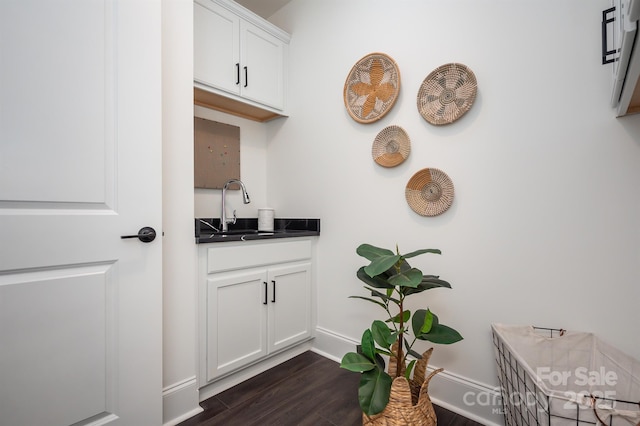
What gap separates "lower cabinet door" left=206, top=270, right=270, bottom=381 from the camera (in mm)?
1638

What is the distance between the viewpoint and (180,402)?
1.47 metres

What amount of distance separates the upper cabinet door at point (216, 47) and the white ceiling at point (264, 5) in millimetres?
499

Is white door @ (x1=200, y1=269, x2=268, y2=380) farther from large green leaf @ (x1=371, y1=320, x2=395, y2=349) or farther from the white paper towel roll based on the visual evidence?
large green leaf @ (x1=371, y1=320, x2=395, y2=349)

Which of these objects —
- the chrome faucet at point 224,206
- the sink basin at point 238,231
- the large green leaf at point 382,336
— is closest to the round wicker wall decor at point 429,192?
the large green leaf at point 382,336

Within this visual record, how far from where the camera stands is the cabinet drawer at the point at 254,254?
5.43 ft

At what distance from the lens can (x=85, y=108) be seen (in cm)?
116

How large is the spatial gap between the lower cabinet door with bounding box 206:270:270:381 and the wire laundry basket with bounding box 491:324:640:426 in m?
1.30

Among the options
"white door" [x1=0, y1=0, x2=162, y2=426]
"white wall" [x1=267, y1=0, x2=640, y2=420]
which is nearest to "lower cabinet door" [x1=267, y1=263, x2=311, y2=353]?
"white wall" [x1=267, y1=0, x2=640, y2=420]

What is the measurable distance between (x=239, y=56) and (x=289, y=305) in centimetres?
182

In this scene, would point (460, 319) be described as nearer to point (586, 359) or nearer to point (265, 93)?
point (586, 359)

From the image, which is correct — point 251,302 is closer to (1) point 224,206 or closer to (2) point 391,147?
(1) point 224,206

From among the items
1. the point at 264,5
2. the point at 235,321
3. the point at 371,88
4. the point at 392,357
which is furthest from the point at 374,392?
the point at 264,5

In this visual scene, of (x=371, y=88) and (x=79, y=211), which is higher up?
(x=371, y=88)

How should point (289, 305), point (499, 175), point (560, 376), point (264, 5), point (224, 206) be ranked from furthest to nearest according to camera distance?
point (264, 5) < point (224, 206) < point (289, 305) < point (499, 175) < point (560, 376)
